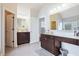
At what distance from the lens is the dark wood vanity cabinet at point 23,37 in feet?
12.1

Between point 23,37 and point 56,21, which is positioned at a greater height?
point 56,21

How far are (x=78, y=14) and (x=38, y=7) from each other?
115cm

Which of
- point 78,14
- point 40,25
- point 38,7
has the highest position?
point 38,7

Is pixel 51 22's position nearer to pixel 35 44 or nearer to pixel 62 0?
pixel 35 44

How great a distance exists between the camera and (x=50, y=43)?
12.4 ft

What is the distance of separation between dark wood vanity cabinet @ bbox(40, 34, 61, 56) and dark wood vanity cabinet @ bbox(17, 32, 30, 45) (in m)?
0.49

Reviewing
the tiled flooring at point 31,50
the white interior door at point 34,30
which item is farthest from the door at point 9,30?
the white interior door at point 34,30

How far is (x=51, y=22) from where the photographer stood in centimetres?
361

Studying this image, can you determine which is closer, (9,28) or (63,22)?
(63,22)

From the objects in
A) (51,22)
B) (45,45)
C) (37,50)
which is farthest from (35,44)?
(51,22)

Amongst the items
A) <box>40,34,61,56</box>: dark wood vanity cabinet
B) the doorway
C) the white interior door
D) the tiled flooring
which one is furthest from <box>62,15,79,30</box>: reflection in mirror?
the doorway

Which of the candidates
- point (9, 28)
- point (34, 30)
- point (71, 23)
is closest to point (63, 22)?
point (71, 23)

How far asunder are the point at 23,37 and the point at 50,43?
0.98 metres

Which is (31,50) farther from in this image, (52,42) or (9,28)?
(9,28)
